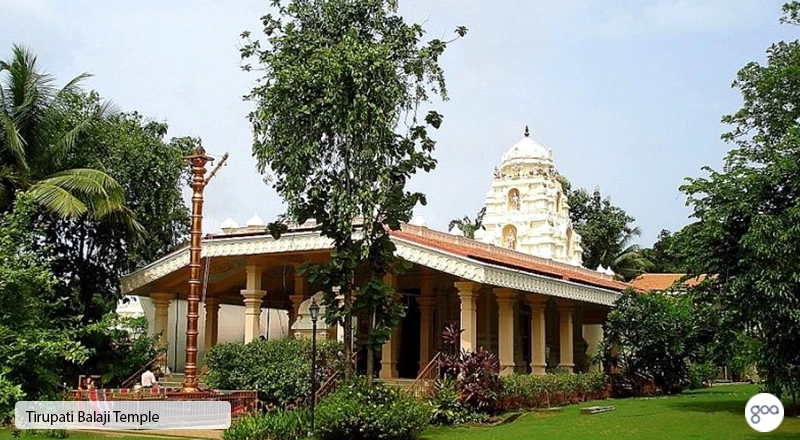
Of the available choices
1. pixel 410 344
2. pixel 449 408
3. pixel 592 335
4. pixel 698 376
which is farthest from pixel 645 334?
pixel 592 335

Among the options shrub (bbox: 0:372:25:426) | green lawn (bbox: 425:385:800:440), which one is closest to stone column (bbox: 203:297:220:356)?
green lawn (bbox: 425:385:800:440)

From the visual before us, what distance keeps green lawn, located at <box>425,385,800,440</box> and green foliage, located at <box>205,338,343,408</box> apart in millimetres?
2941

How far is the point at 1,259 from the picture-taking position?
33.7ft

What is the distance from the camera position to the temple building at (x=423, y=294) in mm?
18703

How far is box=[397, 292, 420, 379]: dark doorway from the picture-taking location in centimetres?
2466

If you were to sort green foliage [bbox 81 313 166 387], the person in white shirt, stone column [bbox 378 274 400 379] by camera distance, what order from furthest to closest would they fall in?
1. green foliage [bbox 81 313 166 387]
2. stone column [bbox 378 274 400 379]
3. the person in white shirt

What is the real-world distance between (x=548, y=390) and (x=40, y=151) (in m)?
13.1

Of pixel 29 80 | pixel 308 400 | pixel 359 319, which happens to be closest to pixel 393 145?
pixel 359 319

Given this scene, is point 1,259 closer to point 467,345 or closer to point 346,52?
point 346,52

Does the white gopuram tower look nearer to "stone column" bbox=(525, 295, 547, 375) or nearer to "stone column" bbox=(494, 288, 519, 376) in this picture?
"stone column" bbox=(525, 295, 547, 375)

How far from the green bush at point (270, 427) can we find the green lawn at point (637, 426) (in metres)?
2.15

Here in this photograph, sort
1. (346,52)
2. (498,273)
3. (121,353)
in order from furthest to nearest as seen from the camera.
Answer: (121,353)
(498,273)
(346,52)

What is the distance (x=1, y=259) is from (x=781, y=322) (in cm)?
1296

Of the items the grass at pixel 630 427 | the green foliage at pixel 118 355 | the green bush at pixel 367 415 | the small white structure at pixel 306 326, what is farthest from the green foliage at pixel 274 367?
the green foliage at pixel 118 355
